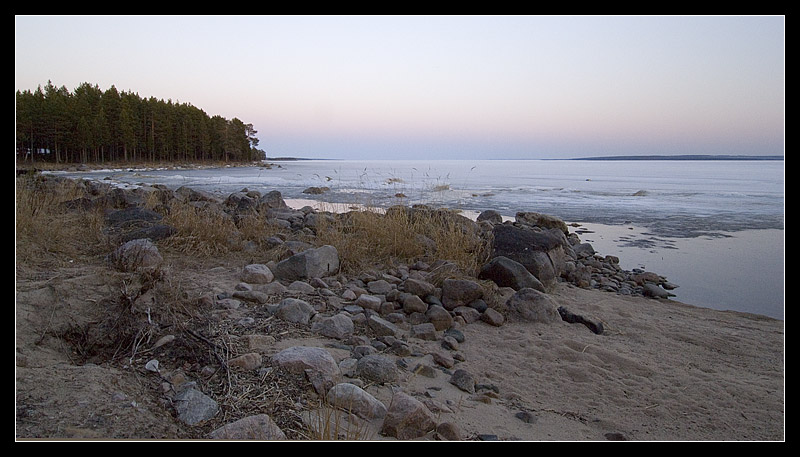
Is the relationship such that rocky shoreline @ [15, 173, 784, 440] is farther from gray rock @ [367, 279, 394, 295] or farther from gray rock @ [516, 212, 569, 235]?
gray rock @ [516, 212, 569, 235]

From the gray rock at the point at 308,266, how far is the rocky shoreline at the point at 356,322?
12 mm

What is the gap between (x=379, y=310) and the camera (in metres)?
3.95

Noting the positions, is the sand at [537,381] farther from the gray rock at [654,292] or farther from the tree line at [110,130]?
the tree line at [110,130]

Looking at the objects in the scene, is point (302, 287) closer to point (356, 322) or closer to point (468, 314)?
point (356, 322)

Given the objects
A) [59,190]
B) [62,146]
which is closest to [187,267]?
[59,190]

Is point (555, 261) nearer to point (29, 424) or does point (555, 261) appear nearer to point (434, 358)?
point (434, 358)

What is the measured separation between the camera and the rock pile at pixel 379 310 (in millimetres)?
2162

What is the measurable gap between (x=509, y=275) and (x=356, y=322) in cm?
195

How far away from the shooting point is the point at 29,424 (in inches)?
66.5

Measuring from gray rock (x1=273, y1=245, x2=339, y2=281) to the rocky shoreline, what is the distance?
0.5 inches

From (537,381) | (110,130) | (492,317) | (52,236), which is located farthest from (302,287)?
(110,130)

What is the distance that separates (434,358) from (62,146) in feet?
176

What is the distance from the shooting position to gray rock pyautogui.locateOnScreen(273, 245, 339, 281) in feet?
15.0

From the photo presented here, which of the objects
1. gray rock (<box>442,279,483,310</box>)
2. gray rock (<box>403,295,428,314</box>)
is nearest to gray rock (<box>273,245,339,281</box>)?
gray rock (<box>403,295,428,314</box>)
